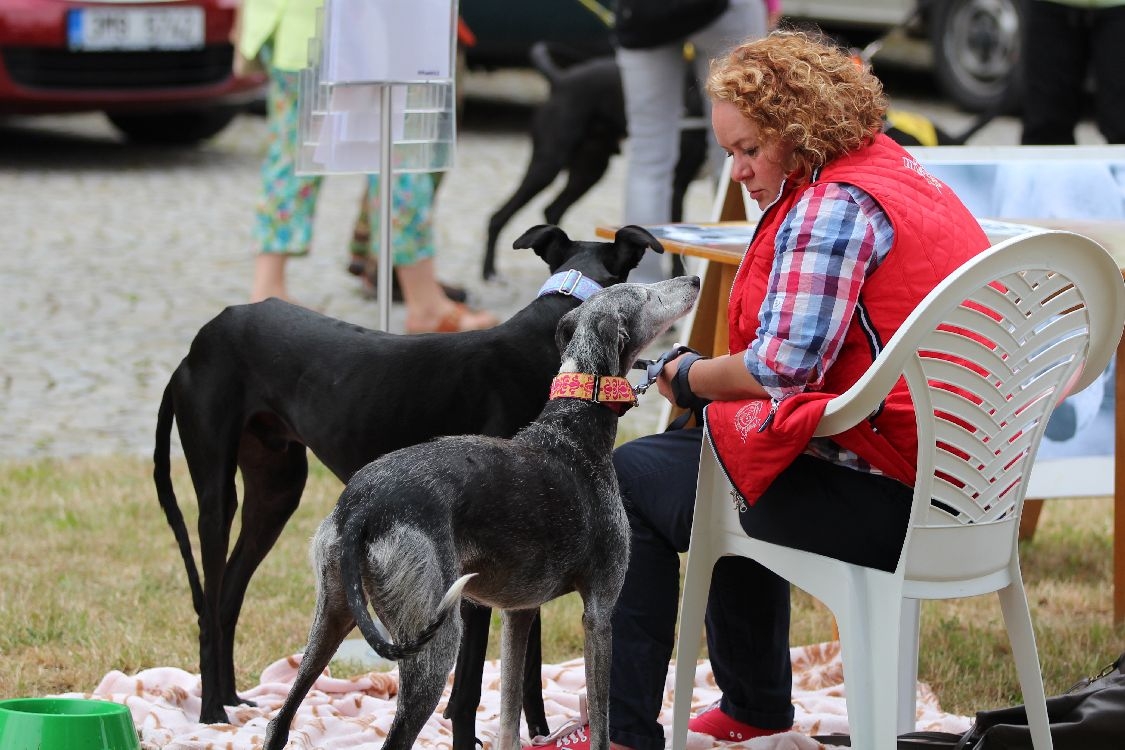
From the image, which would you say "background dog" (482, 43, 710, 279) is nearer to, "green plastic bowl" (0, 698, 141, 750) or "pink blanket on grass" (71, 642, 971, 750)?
"pink blanket on grass" (71, 642, 971, 750)

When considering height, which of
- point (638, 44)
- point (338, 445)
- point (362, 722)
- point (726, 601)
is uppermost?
point (638, 44)

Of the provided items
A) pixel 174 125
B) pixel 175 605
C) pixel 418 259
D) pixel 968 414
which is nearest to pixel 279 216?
pixel 418 259

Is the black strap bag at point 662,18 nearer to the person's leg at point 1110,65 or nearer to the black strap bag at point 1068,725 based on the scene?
the person's leg at point 1110,65

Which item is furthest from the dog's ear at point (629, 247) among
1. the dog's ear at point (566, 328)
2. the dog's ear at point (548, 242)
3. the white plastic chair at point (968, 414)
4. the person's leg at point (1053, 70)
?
the person's leg at point (1053, 70)

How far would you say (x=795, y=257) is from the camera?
2.79m

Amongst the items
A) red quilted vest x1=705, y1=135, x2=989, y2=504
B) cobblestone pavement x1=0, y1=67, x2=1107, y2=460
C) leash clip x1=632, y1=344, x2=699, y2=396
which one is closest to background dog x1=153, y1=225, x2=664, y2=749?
leash clip x1=632, y1=344, x2=699, y2=396

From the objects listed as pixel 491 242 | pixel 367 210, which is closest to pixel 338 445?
pixel 367 210

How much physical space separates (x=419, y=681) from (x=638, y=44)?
436cm

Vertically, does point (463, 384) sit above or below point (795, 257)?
below

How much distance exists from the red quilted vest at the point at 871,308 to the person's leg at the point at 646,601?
0.29 m

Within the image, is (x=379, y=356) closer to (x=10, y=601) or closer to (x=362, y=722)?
(x=362, y=722)

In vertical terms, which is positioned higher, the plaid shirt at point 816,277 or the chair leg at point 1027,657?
the plaid shirt at point 816,277

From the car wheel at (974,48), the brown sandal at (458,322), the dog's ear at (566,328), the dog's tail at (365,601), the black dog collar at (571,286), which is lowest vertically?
the brown sandal at (458,322)

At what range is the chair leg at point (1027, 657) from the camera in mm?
3082
